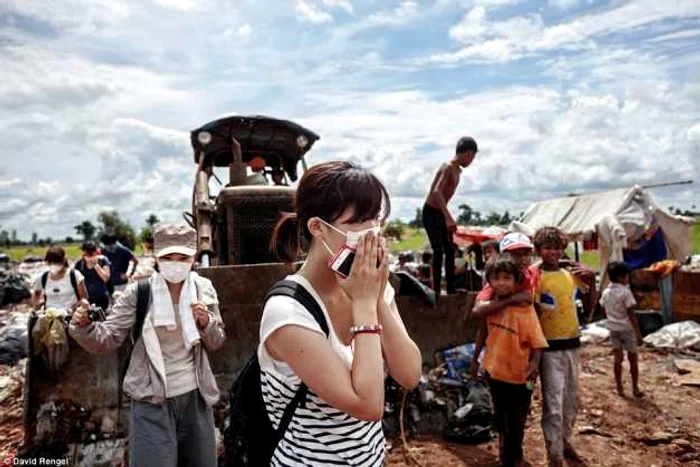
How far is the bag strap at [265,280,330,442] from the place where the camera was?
4.54 feet

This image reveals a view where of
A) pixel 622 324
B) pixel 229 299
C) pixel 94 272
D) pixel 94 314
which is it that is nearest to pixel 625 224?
pixel 622 324

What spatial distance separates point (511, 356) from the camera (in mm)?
3775

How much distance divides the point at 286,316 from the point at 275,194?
4.75 metres

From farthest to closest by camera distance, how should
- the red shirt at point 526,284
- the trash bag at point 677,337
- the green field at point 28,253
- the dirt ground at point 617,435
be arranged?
the green field at point 28,253 < the trash bag at point 677,337 < the dirt ground at point 617,435 < the red shirt at point 526,284

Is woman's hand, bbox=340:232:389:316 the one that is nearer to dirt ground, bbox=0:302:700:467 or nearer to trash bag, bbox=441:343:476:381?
dirt ground, bbox=0:302:700:467

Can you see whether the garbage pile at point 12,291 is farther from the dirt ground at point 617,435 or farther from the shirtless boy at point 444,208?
the dirt ground at point 617,435

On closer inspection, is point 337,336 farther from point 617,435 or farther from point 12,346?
point 12,346

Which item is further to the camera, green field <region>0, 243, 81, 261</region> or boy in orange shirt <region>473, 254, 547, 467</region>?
green field <region>0, 243, 81, 261</region>

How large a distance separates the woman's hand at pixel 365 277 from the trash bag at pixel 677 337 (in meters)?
7.99

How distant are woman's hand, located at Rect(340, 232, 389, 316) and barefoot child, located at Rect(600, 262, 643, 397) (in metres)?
5.52

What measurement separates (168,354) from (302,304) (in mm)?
1836

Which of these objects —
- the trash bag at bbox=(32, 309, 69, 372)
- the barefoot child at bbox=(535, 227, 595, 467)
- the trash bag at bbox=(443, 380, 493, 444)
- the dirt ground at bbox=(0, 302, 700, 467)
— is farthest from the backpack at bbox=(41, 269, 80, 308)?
the barefoot child at bbox=(535, 227, 595, 467)

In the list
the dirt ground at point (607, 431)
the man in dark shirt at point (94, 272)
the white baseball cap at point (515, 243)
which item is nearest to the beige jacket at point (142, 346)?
the dirt ground at point (607, 431)

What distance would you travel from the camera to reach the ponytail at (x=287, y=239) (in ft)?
5.59
